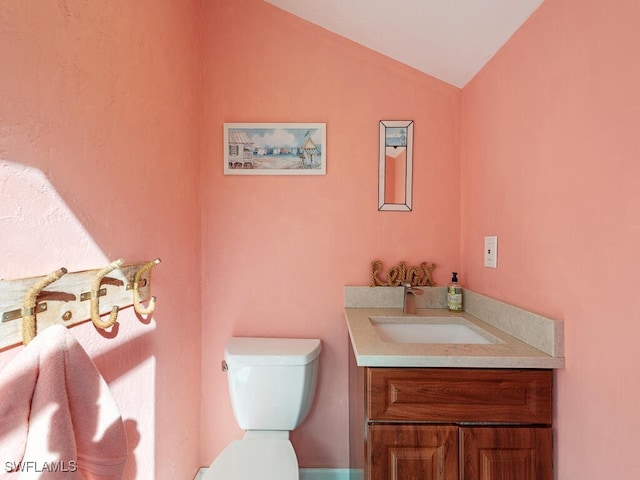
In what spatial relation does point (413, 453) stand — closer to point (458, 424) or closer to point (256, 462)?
point (458, 424)

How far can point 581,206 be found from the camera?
32.5 inches

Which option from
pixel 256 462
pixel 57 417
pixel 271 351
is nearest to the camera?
pixel 57 417

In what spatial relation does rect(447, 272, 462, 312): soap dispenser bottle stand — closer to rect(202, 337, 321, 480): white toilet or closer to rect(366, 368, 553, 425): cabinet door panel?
rect(366, 368, 553, 425): cabinet door panel

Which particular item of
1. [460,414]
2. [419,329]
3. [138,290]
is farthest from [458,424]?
[138,290]

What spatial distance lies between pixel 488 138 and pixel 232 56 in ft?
4.19

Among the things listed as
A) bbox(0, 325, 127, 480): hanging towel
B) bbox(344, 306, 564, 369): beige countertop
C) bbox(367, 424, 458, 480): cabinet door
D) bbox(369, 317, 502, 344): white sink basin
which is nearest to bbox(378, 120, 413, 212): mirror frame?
bbox(369, 317, 502, 344): white sink basin

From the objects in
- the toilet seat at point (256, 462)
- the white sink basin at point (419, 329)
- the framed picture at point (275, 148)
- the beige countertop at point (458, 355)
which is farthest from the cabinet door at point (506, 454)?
the framed picture at point (275, 148)

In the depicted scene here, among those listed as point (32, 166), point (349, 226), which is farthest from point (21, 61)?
point (349, 226)

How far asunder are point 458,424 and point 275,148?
1.33 m

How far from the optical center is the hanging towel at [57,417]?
56 centimetres

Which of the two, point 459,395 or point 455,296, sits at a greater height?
point 455,296

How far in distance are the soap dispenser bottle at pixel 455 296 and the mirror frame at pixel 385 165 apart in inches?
16.0

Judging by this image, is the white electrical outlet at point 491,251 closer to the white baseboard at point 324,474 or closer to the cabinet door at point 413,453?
the cabinet door at point 413,453

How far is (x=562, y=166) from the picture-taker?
90 centimetres
